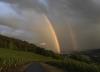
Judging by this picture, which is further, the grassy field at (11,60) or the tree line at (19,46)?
the tree line at (19,46)

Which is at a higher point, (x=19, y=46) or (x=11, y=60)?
(x=19, y=46)

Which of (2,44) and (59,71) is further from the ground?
(2,44)

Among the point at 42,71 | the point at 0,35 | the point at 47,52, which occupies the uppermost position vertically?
the point at 0,35

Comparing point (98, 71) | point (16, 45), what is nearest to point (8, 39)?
point (16, 45)

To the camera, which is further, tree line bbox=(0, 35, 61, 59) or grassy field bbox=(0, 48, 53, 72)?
tree line bbox=(0, 35, 61, 59)

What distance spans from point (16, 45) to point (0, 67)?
64.4 metres

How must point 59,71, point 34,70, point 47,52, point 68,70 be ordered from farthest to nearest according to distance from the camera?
1. point 47,52
2. point 68,70
3. point 59,71
4. point 34,70

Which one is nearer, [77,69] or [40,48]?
[77,69]

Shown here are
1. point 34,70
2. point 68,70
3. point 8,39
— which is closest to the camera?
point 34,70

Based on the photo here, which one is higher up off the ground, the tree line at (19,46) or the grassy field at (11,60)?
the tree line at (19,46)

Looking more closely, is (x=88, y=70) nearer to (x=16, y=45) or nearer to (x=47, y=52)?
(x=47, y=52)

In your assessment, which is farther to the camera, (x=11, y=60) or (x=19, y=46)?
(x=19, y=46)

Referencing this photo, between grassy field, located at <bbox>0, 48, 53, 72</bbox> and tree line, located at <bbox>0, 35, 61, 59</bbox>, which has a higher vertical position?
tree line, located at <bbox>0, 35, 61, 59</bbox>

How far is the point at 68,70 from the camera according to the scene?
1802 inches
